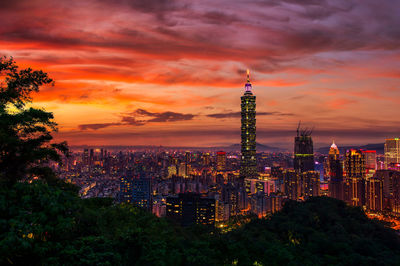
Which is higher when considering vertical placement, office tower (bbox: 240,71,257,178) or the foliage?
office tower (bbox: 240,71,257,178)

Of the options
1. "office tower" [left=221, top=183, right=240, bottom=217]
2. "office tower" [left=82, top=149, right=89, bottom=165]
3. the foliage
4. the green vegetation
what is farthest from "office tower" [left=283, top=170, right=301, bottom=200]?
"office tower" [left=82, top=149, right=89, bottom=165]

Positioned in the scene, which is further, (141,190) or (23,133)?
(141,190)

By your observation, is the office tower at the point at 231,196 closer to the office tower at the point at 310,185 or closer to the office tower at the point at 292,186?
the office tower at the point at 292,186

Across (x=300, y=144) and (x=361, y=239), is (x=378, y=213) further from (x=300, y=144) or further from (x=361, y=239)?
(x=300, y=144)

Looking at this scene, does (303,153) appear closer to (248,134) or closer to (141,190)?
(248,134)

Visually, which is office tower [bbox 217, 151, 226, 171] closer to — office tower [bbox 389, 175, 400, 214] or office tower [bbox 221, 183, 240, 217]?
office tower [bbox 221, 183, 240, 217]

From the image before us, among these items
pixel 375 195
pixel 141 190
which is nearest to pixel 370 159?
pixel 375 195

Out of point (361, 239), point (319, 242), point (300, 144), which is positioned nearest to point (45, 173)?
point (319, 242)
